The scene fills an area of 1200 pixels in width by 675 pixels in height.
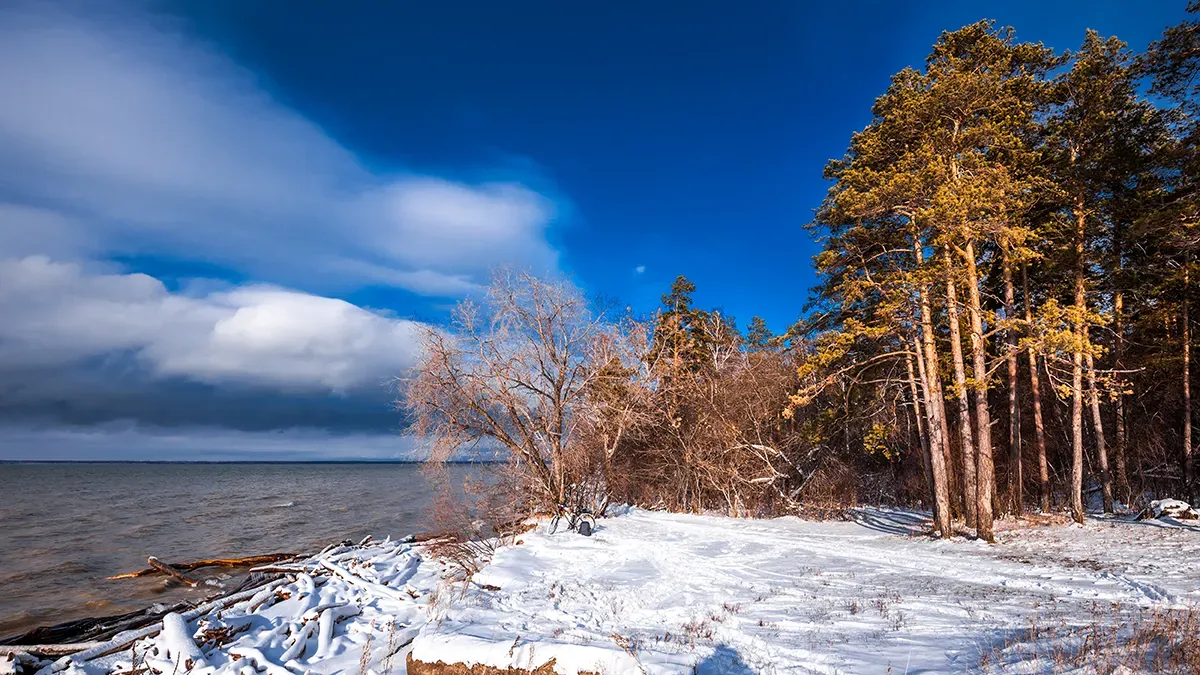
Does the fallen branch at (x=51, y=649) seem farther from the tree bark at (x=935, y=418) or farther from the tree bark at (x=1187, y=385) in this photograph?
the tree bark at (x=1187, y=385)

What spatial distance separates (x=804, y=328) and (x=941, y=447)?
5.83 m

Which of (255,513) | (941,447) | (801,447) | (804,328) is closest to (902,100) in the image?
(804,328)

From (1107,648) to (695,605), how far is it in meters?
5.12

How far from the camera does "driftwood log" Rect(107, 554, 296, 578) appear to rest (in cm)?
1623

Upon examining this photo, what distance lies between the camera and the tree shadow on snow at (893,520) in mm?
17688

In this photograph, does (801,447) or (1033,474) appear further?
(801,447)

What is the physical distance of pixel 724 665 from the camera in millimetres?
6090

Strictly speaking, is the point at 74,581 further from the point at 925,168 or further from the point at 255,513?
the point at 925,168

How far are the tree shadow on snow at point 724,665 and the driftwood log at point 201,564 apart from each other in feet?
50.9

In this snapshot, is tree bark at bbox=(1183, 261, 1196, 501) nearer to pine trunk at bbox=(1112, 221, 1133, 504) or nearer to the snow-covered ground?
pine trunk at bbox=(1112, 221, 1133, 504)

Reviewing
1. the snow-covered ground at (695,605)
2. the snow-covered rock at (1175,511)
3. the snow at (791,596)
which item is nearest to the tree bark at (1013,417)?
the snow-covered ground at (695,605)

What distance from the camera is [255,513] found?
32594 millimetres

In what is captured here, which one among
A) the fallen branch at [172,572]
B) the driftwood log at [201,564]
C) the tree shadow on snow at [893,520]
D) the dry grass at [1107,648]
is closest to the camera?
the dry grass at [1107,648]

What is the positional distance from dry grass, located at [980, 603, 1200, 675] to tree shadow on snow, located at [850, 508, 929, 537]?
35.5 ft
